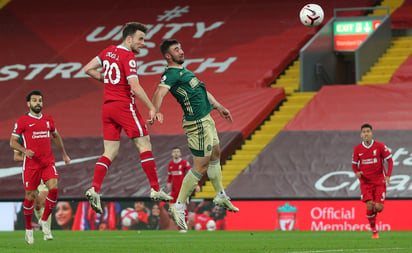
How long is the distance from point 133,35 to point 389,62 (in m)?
Result: 17.8

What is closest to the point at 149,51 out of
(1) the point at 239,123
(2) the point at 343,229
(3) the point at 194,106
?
(1) the point at 239,123

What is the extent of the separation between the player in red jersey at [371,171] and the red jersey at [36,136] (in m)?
5.43

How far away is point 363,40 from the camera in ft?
89.3

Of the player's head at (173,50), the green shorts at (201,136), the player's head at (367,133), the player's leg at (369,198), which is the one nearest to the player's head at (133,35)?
the player's head at (173,50)

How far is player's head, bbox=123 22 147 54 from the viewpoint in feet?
34.2

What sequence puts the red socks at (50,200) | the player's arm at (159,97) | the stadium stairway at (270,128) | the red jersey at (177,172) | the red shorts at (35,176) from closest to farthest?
the player's arm at (159,97) < the red socks at (50,200) < the red shorts at (35,176) < the red jersey at (177,172) < the stadium stairway at (270,128)

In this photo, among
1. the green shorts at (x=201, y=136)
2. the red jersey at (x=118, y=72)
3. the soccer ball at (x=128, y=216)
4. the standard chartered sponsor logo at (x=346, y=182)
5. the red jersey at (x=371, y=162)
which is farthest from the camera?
the soccer ball at (x=128, y=216)

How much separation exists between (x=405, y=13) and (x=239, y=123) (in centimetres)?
766

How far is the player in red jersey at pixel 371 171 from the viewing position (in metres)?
15.4

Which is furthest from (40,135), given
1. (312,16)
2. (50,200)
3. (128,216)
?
(128,216)

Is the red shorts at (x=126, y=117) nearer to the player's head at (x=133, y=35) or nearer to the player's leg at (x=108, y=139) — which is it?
the player's leg at (x=108, y=139)

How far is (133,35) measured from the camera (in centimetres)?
1045

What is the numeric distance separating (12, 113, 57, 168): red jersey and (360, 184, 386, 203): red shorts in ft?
18.3

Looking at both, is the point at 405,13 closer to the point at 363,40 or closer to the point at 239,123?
the point at 363,40
